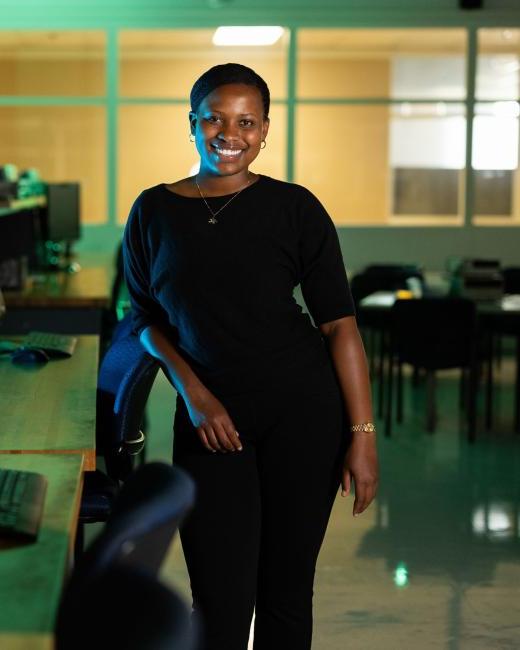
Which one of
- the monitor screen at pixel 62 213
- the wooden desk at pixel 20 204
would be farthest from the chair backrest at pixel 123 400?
the monitor screen at pixel 62 213

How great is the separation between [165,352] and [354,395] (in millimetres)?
370

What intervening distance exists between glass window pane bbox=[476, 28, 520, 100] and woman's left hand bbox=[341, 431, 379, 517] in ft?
30.1

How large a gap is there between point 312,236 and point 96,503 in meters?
1.21

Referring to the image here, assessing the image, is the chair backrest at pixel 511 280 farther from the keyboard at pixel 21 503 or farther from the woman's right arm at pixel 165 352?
the keyboard at pixel 21 503

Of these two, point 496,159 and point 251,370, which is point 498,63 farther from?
point 251,370

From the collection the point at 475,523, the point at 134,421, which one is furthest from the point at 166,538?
the point at 475,523

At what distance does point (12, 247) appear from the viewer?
620 cm

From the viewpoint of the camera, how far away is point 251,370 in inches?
87.7

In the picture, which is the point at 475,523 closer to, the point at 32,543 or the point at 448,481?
the point at 448,481

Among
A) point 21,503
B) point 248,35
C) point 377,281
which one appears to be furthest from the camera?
point 248,35

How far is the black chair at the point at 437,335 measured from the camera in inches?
258

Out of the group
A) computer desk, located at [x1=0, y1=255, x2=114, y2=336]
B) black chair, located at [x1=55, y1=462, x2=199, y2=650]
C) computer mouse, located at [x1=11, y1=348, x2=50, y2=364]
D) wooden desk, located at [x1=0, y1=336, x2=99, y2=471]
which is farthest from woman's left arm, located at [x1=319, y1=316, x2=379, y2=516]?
computer desk, located at [x1=0, y1=255, x2=114, y2=336]

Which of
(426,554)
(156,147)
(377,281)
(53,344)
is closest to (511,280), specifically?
(377,281)

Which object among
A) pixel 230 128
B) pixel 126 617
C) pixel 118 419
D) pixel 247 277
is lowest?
pixel 118 419
